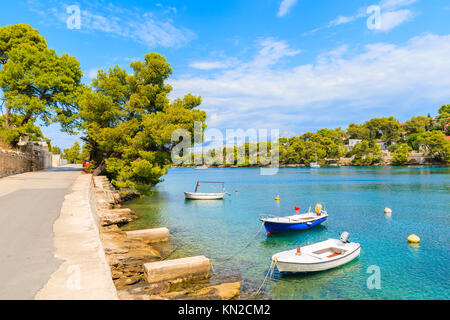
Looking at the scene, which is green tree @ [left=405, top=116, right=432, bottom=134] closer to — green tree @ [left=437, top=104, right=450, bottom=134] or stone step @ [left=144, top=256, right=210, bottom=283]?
green tree @ [left=437, top=104, right=450, bottom=134]

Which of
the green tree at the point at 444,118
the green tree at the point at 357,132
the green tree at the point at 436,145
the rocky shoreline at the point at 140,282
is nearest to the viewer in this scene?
the rocky shoreline at the point at 140,282

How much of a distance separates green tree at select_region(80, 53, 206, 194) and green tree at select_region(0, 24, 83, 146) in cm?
777

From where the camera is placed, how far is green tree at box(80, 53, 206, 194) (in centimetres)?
2953

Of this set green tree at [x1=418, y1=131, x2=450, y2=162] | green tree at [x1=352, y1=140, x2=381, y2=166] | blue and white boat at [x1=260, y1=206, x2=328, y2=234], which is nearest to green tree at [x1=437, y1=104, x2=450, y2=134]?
green tree at [x1=418, y1=131, x2=450, y2=162]

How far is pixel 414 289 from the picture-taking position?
12141 millimetres

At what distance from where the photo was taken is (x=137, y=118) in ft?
108

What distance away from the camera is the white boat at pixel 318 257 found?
1297cm

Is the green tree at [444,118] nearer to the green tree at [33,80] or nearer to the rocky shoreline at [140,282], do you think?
the green tree at [33,80]

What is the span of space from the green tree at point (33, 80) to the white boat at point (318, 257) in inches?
1404

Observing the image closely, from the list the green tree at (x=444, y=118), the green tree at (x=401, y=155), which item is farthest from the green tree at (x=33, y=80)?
the green tree at (x=444, y=118)

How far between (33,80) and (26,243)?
33.7 meters

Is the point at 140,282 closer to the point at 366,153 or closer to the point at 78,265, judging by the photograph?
Answer: the point at 78,265
